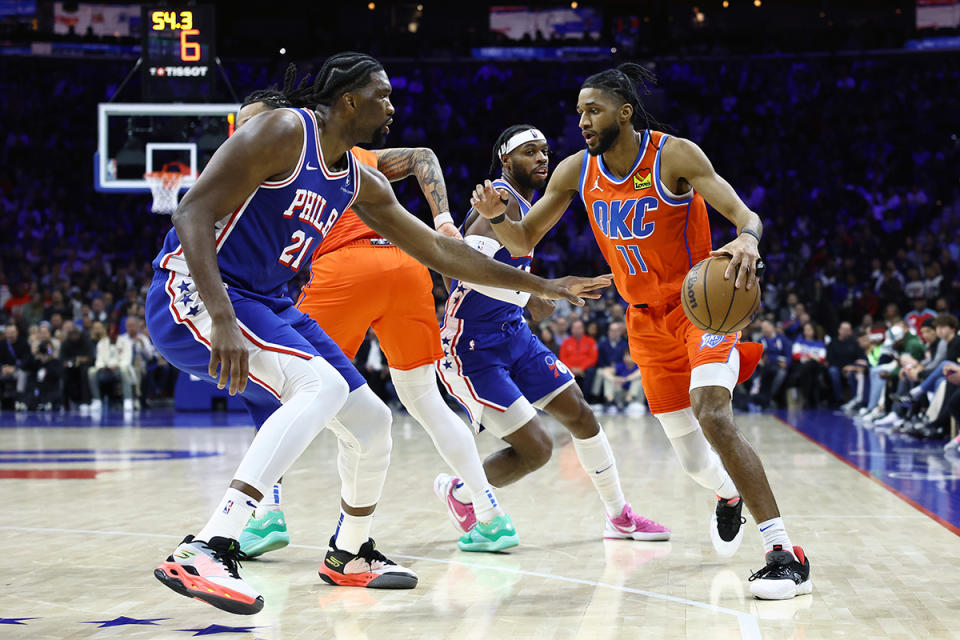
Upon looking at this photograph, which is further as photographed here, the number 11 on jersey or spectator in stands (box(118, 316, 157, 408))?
spectator in stands (box(118, 316, 157, 408))

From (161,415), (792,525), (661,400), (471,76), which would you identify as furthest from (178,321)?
(471,76)

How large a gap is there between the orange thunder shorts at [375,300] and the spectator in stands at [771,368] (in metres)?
11.1

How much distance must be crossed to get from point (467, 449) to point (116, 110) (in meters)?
10.2

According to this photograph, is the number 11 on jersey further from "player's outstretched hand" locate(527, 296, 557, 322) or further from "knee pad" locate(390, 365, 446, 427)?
"knee pad" locate(390, 365, 446, 427)

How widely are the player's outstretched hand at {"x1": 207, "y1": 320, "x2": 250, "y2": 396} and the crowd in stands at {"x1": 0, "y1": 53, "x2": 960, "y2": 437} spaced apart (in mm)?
11150

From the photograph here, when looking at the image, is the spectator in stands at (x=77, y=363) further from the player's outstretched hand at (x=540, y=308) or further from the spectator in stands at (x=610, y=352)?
the player's outstretched hand at (x=540, y=308)

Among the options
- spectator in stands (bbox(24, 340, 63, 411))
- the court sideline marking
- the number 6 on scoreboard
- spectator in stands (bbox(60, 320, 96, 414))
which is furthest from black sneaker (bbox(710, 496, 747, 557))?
spectator in stands (bbox(24, 340, 63, 411))

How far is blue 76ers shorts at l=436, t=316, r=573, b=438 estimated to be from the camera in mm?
5316

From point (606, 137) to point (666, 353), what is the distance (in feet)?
3.31

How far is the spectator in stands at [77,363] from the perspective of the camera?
51.7 ft

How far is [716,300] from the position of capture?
3.95 meters

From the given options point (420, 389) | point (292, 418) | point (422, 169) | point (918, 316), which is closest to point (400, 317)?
point (420, 389)

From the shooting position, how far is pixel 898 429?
38.0ft

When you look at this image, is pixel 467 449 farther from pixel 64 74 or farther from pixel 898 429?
pixel 64 74
